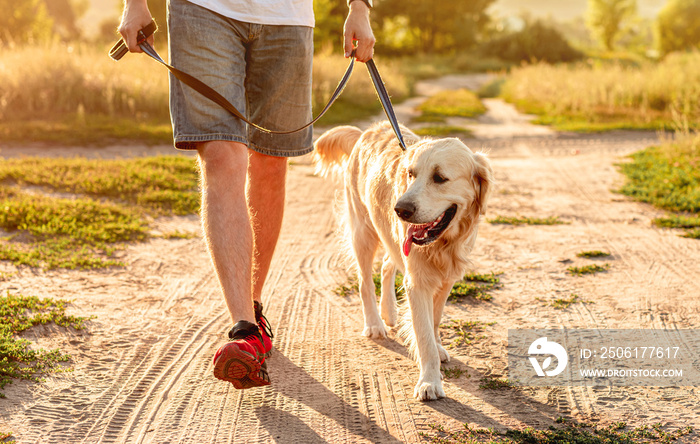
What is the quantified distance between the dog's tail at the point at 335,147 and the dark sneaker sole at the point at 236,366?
186 cm

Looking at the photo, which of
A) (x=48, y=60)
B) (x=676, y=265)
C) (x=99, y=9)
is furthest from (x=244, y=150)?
(x=99, y=9)

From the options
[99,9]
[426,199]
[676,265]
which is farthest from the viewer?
[99,9]

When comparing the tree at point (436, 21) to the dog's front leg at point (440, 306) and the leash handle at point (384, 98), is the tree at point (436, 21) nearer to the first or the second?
the leash handle at point (384, 98)

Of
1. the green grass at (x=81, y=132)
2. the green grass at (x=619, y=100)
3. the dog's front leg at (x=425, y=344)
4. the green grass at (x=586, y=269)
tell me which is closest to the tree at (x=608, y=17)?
the green grass at (x=619, y=100)

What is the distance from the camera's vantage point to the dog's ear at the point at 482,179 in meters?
2.92

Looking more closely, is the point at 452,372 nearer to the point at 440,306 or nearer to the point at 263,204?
the point at 440,306

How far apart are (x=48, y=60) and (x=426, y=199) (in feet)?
40.6

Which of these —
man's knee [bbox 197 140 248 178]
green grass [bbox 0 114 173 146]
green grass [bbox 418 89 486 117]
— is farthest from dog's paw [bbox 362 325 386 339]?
green grass [bbox 418 89 486 117]

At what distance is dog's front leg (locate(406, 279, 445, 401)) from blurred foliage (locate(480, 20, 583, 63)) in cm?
4334

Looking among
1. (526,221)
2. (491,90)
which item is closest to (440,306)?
(526,221)

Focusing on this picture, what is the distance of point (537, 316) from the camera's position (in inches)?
145

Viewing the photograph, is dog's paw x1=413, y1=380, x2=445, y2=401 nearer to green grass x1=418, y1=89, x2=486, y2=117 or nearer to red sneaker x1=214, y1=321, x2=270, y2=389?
red sneaker x1=214, y1=321, x2=270, y2=389

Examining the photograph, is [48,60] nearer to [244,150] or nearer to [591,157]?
[591,157]

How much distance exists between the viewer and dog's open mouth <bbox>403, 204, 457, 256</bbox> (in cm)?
283
